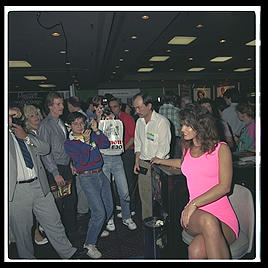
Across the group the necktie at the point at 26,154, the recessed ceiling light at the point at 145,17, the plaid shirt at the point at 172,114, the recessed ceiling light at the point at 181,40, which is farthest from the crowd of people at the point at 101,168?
the recessed ceiling light at the point at 181,40

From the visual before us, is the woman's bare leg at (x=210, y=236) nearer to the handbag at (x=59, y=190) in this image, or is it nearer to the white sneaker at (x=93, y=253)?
the white sneaker at (x=93, y=253)

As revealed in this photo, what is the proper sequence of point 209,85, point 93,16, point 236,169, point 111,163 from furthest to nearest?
1. point 209,85
2. point 93,16
3. point 111,163
4. point 236,169

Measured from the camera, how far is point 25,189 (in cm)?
216

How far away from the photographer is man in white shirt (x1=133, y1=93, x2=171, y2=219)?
2938 millimetres

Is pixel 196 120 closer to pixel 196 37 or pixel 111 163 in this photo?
pixel 111 163

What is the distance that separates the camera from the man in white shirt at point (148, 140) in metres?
2.94

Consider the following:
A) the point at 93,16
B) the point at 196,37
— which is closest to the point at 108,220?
the point at 93,16

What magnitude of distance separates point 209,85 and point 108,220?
43.2ft

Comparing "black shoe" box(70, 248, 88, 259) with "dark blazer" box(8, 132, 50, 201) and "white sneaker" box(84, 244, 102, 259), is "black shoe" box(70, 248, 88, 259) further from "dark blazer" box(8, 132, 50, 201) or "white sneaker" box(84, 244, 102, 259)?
"dark blazer" box(8, 132, 50, 201)

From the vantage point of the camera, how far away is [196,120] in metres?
1.95

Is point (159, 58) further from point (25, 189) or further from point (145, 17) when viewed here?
point (25, 189)

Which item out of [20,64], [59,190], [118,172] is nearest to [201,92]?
[20,64]

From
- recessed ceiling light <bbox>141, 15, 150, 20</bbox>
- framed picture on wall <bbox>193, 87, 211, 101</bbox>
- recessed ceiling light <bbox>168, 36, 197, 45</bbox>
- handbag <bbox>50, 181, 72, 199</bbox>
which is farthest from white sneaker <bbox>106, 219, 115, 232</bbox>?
framed picture on wall <bbox>193, 87, 211, 101</bbox>

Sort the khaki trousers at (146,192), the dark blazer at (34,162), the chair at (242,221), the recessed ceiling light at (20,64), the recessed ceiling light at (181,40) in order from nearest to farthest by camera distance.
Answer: the chair at (242,221)
the dark blazer at (34,162)
the khaki trousers at (146,192)
the recessed ceiling light at (181,40)
the recessed ceiling light at (20,64)
